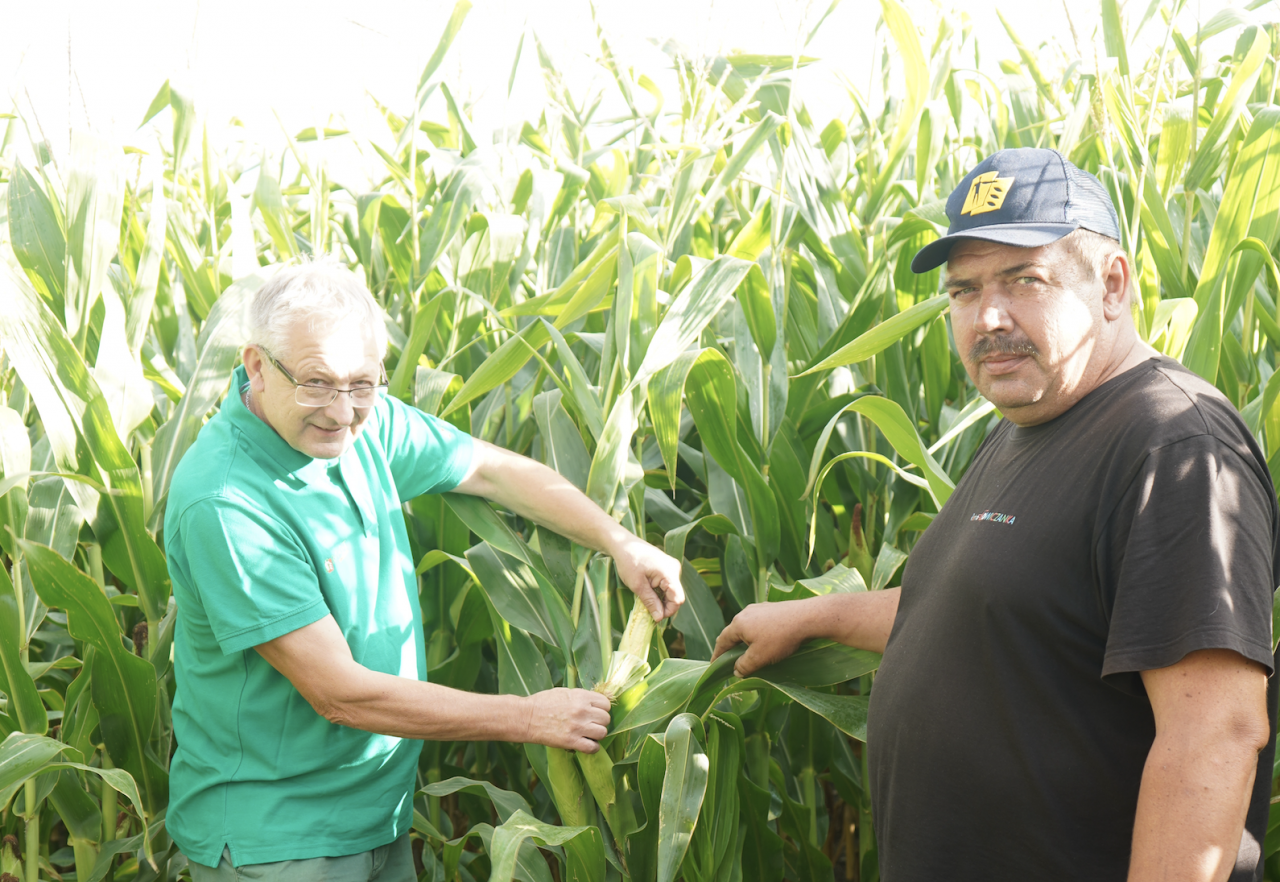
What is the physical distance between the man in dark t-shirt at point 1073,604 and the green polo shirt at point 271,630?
0.94 m

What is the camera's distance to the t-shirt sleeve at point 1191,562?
3.76ft

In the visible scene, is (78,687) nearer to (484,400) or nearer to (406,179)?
(484,400)

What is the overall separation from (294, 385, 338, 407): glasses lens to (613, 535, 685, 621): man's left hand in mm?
592

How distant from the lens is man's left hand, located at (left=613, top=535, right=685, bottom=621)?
187 cm

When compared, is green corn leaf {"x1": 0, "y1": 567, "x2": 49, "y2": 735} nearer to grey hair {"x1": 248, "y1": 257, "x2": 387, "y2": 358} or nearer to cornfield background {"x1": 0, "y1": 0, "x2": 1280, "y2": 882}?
cornfield background {"x1": 0, "y1": 0, "x2": 1280, "y2": 882}

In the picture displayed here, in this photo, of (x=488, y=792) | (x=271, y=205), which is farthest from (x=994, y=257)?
(x=271, y=205)

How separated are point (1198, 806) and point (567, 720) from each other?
958 millimetres

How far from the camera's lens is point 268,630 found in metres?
1.68

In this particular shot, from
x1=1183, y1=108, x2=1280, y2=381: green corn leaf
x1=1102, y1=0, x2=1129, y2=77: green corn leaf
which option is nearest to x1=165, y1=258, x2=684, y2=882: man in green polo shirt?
x1=1183, y1=108, x2=1280, y2=381: green corn leaf

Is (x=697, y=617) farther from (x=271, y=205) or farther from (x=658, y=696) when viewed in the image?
(x=271, y=205)

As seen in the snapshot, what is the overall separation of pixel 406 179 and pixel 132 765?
1.64m

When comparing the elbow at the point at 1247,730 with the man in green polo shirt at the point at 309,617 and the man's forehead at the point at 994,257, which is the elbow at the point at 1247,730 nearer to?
the man's forehead at the point at 994,257

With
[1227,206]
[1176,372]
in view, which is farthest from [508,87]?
[1176,372]

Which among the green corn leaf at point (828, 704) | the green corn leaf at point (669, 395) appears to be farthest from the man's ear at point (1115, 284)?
the green corn leaf at point (828, 704)
